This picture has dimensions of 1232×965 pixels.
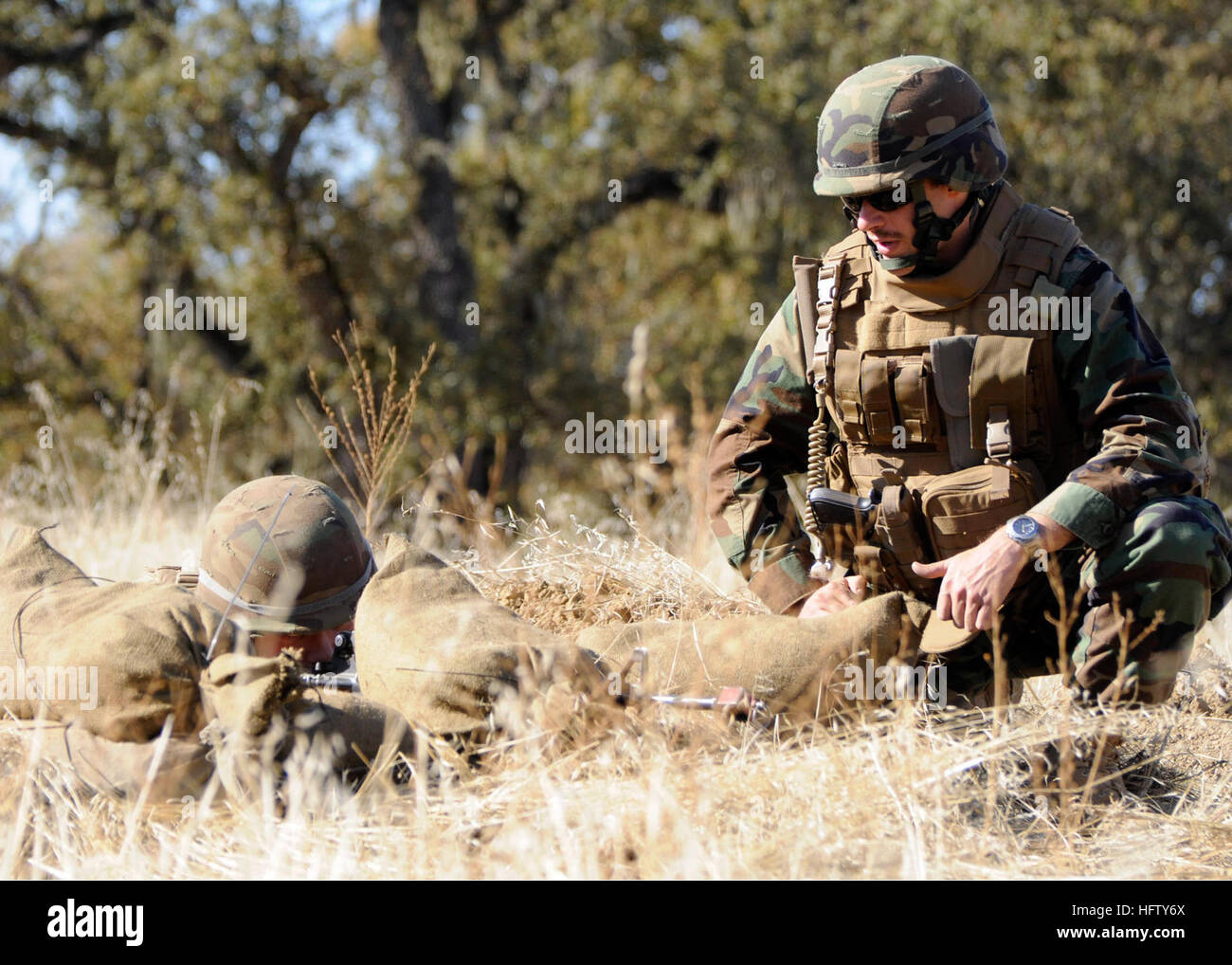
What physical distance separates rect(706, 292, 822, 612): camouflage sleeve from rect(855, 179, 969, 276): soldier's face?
0.36m

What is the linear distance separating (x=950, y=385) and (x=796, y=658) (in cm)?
86

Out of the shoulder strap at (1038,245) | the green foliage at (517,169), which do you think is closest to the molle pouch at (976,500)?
the shoulder strap at (1038,245)

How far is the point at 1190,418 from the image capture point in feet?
10.4

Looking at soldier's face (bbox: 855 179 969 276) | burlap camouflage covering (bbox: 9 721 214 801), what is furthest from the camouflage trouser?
burlap camouflage covering (bbox: 9 721 214 801)

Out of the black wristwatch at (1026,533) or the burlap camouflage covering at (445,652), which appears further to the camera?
the black wristwatch at (1026,533)

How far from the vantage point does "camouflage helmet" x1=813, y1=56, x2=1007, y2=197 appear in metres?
3.19

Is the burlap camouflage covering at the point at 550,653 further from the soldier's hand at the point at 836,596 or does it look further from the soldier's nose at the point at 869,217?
the soldier's nose at the point at 869,217

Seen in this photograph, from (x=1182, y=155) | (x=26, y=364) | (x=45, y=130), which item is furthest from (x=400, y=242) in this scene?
(x=1182, y=155)

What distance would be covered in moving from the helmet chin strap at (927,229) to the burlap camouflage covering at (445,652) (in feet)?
4.41

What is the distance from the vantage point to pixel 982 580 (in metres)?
2.94

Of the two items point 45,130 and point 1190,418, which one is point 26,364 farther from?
point 1190,418

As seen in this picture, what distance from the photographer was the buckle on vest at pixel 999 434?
3201 mm

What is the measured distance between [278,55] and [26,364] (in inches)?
191

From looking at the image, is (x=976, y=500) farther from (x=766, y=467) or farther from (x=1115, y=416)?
(x=766, y=467)
